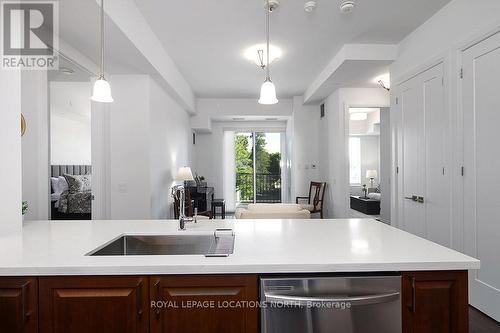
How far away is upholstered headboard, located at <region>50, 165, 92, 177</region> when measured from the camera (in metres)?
5.72

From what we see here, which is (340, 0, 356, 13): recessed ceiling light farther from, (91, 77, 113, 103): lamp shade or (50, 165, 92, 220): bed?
(50, 165, 92, 220): bed

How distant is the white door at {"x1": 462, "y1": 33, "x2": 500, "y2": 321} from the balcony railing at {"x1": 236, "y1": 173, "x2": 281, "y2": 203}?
17.8ft

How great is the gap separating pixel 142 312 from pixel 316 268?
2.35 feet

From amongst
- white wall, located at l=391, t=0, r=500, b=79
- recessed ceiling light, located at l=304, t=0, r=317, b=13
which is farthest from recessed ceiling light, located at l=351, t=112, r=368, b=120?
recessed ceiling light, located at l=304, t=0, r=317, b=13

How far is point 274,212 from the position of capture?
2809 mm

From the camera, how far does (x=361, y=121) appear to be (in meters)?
7.92

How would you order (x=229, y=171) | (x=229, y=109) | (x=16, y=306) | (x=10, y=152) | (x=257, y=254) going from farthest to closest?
(x=229, y=171), (x=229, y=109), (x=10, y=152), (x=257, y=254), (x=16, y=306)

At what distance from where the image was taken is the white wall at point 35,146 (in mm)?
2297

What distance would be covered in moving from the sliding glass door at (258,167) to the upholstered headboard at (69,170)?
12.4ft

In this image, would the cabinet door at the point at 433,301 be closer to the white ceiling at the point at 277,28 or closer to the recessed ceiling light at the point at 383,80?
the white ceiling at the point at 277,28

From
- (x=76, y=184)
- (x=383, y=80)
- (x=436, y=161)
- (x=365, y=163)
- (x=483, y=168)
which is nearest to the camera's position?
(x=483, y=168)

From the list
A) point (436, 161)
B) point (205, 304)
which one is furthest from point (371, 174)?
point (205, 304)

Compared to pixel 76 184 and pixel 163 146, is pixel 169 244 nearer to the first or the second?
pixel 163 146

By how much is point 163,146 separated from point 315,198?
3.08 m
